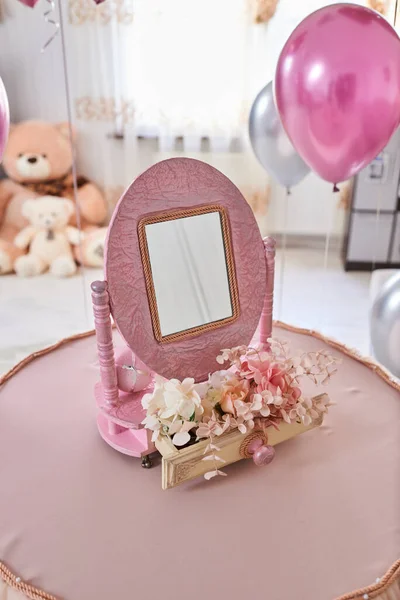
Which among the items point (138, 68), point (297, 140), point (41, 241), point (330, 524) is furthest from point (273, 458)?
point (138, 68)

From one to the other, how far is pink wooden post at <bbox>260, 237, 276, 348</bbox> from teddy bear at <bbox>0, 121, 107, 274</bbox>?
1846 mm

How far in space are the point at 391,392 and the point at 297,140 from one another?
695 mm

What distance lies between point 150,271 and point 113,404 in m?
0.27

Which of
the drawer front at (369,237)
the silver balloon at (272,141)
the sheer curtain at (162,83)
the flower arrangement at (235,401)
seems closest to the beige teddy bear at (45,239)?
the sheer curtain at (162,83)

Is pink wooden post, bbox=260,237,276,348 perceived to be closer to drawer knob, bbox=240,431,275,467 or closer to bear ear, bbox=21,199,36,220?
drawer knob, bbox=240,431,275,467

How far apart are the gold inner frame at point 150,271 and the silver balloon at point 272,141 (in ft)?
3.06

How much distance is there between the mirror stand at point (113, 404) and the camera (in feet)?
3.39

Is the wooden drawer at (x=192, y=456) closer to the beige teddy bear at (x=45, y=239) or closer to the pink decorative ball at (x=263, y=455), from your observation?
the pink decorative ball at (x=263, y=455)

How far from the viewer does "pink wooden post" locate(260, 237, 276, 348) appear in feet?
3.99

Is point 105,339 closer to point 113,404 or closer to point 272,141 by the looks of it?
point 113,404

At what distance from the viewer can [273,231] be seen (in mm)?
3375

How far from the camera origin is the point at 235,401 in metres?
0.99

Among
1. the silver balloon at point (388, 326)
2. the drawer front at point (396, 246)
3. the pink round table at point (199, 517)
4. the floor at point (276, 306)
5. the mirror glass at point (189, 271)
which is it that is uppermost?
the mirror glass at point (189, 271)

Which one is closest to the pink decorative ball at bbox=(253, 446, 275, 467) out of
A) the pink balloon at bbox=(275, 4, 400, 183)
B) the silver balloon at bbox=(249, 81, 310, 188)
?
the pink balloon at bbox=(275, 4, 400, 183)
